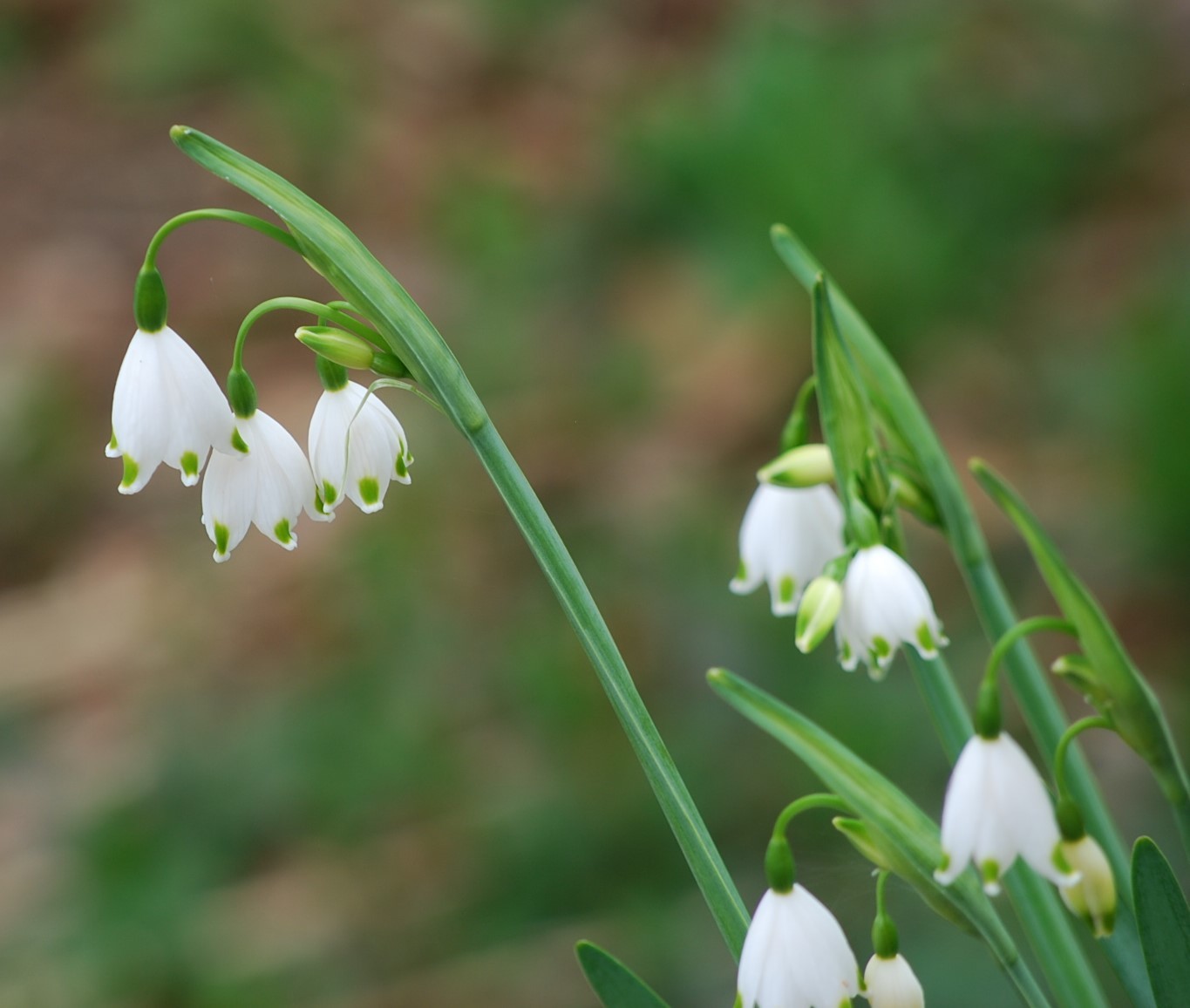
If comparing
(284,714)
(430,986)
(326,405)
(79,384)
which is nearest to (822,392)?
(326,405)

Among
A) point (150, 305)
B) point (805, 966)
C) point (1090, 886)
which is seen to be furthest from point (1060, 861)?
point (150, 305)

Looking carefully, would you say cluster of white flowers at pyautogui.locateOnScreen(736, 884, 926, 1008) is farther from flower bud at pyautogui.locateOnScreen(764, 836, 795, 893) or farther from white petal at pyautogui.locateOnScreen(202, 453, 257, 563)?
white petal at pyautogui.locateOnScreen(202, 453, 257, 563)

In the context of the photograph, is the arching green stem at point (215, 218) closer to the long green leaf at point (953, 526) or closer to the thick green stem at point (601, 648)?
the thick green stem at point (601, 648)

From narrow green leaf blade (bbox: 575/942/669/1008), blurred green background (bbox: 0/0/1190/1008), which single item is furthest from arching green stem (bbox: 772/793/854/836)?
blurred green background (bbox: 0/0/1190/1008)

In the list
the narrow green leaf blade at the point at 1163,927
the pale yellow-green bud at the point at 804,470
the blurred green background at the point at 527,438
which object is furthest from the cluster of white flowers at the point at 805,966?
the blurred green background at the point at 527,438

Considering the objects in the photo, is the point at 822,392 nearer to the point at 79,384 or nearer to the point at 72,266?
the point at 79,384
